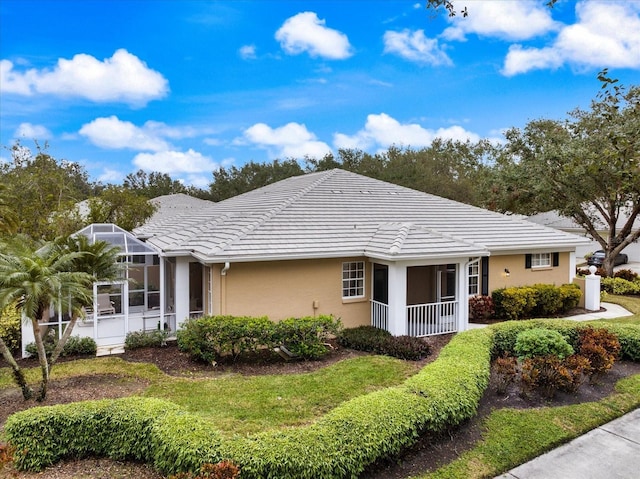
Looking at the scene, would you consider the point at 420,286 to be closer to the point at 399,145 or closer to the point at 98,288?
the point at 98,288

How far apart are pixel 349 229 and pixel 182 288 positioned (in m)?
5.86

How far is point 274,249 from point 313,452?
7610 mm

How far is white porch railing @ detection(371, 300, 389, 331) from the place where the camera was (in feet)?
43.7

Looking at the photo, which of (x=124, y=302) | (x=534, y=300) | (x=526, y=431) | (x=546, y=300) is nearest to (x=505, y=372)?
(x=526, y=431)

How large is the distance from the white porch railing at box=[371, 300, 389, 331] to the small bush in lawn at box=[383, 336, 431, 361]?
153 cm

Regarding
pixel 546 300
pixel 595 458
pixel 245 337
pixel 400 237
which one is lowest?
pixel 595 458

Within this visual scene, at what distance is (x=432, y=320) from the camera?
1445cm

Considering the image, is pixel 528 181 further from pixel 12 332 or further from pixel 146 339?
pixel 12 332

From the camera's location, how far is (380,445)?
5.89 meters

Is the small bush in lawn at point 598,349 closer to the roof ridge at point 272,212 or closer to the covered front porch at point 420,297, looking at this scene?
the covered front porch at point 420,297

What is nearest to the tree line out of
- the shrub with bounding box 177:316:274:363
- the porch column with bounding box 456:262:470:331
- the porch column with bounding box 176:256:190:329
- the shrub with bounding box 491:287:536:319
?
the porch column with bounding box 456:262:470:331

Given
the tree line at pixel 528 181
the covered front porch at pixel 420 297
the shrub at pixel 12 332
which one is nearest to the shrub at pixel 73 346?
the shrub at pixel 12 332

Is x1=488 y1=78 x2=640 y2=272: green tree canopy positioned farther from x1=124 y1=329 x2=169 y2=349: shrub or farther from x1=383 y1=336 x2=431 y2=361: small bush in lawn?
x1=124 y1=329 x2=169 y2=349: shrub

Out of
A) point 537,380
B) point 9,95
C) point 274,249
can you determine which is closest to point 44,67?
point 9,95
